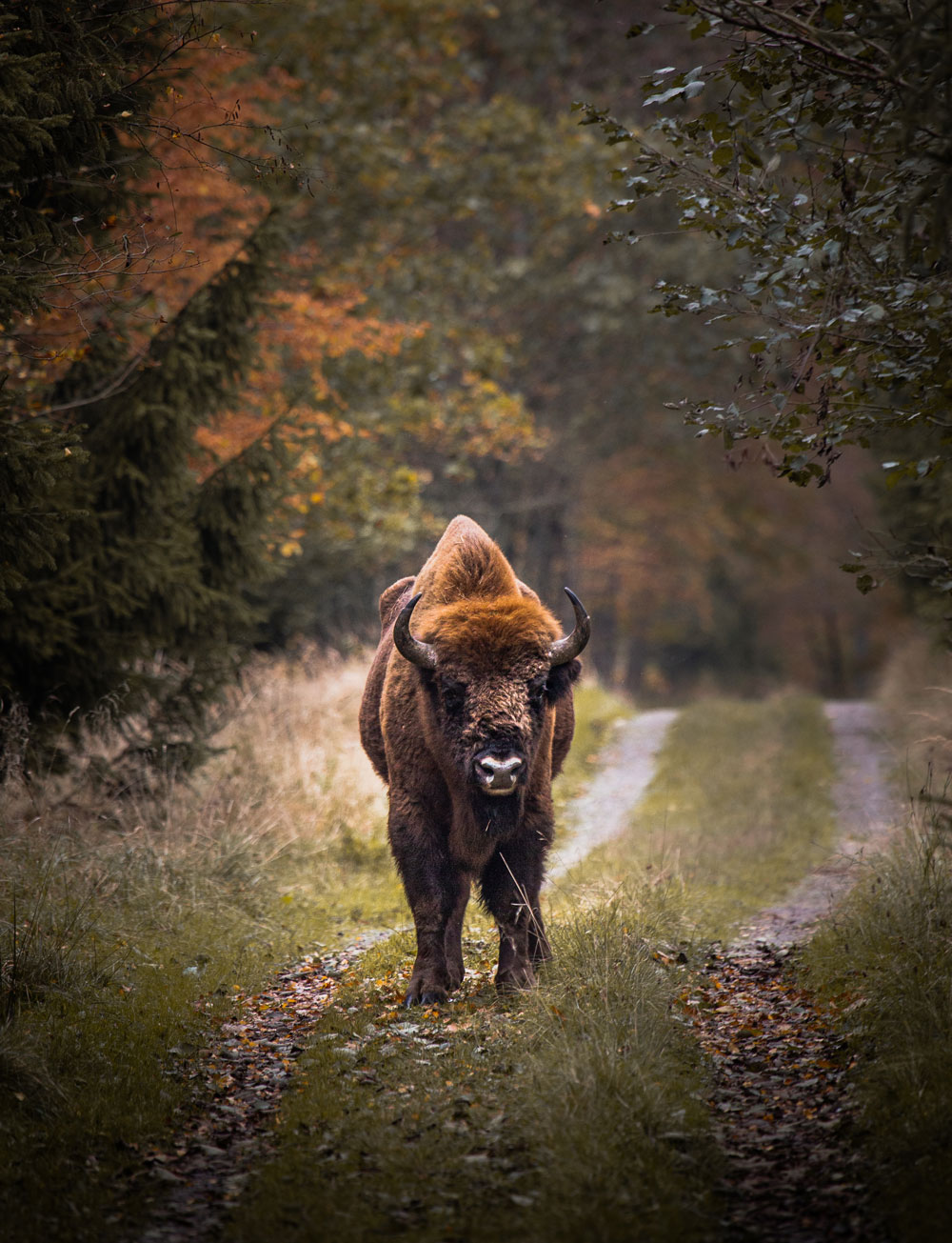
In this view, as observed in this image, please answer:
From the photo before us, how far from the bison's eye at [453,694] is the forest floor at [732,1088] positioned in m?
1.74

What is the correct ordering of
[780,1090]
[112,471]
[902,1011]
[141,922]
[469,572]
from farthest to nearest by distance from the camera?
[112,471]
[141,922]
[469,572]
[902,1011]
[780,1090]

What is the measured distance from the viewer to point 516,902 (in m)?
6.77

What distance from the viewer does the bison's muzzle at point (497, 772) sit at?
20.1ft

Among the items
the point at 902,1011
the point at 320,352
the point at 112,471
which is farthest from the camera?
the point at 320,352

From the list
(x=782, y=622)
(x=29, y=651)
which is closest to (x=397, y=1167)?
(x=29, y=651)

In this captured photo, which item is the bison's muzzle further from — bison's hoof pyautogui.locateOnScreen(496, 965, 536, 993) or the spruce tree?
the spruce tree

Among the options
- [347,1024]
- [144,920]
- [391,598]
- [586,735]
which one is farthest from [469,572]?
[586,735]

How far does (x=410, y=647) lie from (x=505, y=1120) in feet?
9.00

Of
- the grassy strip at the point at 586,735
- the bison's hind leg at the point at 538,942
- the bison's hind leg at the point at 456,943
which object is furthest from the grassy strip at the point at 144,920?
the grassy strip at the point at 586,735

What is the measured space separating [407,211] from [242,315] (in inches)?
368

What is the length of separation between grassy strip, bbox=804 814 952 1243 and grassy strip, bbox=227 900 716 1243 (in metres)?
0.75

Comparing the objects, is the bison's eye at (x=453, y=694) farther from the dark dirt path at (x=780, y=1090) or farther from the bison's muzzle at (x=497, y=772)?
the dark dirt path at (x=780, y=1090)

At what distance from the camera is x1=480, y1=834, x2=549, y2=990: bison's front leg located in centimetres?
664

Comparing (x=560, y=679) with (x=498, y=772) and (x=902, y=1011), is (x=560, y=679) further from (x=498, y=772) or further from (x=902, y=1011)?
(x=902, y=1011)
